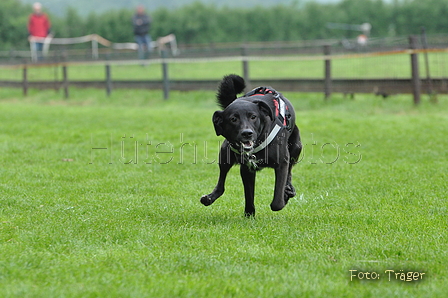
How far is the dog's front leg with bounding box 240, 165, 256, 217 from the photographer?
5453mm

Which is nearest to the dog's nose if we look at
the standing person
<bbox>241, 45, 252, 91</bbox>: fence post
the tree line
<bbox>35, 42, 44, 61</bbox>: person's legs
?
<bbox>241, 45, 252, 91</bbox>: fence post

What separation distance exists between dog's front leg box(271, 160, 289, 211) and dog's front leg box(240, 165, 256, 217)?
253mm

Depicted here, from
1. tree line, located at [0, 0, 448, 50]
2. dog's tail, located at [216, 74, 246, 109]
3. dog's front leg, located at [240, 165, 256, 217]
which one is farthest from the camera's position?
tree line, located at [0, 0, 448, 50]

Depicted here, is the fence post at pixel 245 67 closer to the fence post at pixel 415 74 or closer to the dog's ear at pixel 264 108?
the fence post at pixel 415 74

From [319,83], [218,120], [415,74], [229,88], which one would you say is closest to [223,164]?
[218,120]

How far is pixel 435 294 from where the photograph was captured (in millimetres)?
3576

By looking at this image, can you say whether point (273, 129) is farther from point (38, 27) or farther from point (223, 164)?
point (38, 27)

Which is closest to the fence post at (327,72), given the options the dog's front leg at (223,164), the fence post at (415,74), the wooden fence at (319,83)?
the wooden fence at (319,83)

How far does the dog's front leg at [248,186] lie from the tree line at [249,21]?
103ft

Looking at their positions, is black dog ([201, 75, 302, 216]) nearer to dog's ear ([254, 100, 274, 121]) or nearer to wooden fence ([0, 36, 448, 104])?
dog's ear ([254, 100, 274, 121])

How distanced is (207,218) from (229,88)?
4.10 ft

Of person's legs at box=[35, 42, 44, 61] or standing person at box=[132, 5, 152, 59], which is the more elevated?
standing person at box=[132, 5, 152, 59]

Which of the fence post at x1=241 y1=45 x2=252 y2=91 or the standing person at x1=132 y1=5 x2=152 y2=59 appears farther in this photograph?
the standing person at x1=132 y1=5 x2=152 y2=59

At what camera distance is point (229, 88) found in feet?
19.3
